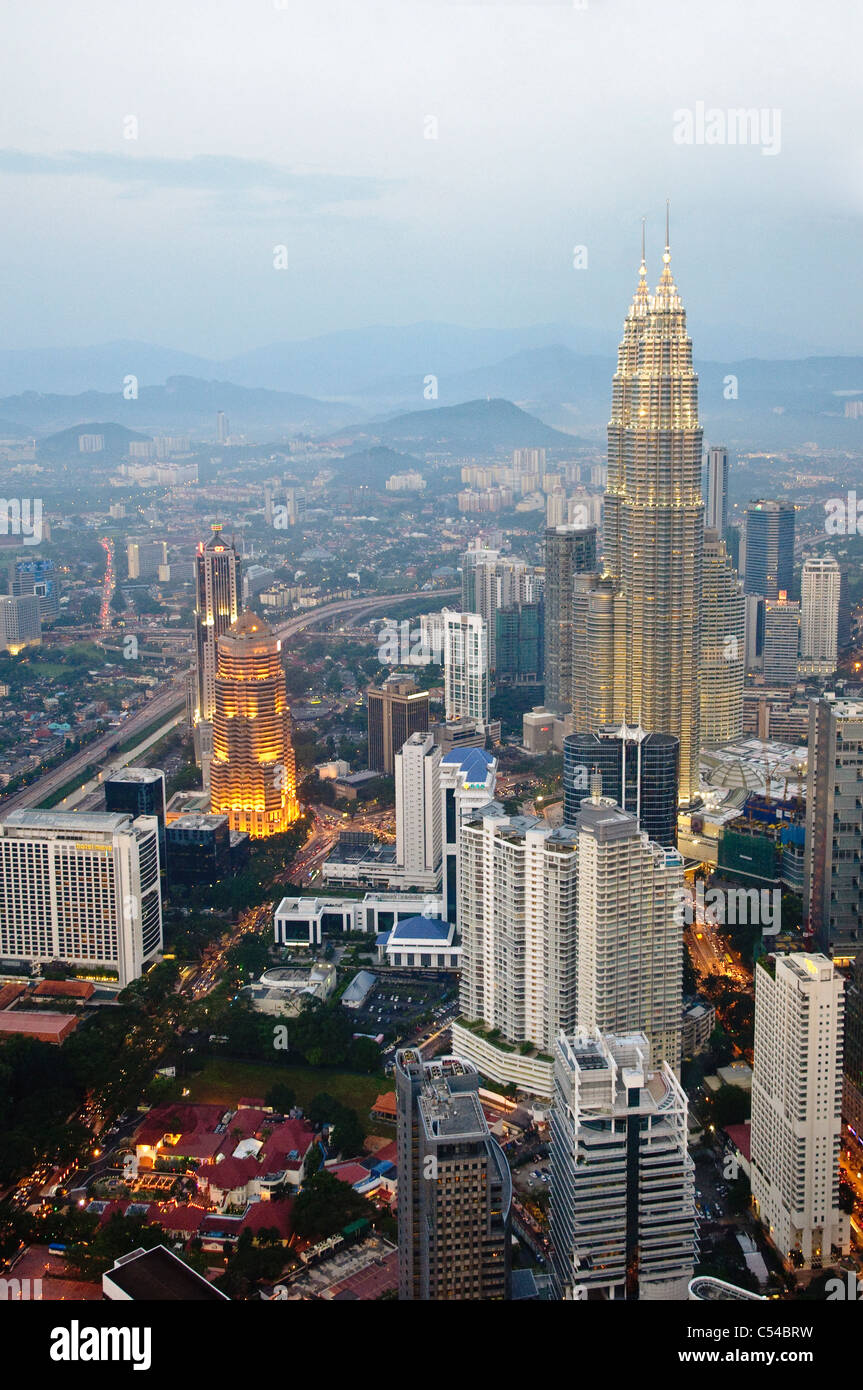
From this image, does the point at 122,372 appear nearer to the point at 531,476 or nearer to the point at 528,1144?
the point at 531,476

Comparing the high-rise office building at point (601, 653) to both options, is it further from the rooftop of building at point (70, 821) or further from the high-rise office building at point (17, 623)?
the high-rise office building at point (17, 623)

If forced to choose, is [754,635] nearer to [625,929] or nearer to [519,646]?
[519,646]

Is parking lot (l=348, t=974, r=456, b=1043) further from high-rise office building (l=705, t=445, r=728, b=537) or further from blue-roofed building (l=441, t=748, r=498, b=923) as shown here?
high-rise office building (l=705, t=445, r=728, b=537)

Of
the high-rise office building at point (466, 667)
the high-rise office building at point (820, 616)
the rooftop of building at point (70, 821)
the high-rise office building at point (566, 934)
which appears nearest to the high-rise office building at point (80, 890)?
the rooftop of building at point (70, 821)

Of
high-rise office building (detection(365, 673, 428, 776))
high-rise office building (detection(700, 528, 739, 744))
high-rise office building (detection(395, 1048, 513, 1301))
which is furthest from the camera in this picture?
high-rise office building (detection(365, 673, 428, 776))

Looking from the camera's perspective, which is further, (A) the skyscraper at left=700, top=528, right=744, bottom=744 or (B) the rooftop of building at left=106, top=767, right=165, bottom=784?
(A) the skyscraper at left=700, top=528, right=744, bottom=744

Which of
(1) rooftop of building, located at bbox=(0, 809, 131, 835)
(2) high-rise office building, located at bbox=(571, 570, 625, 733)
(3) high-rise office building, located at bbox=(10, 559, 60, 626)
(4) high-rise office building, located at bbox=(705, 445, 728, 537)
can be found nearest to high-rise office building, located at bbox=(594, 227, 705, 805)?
(2) high-rise office building, located at bbox=(571, 570, 625, 733)
